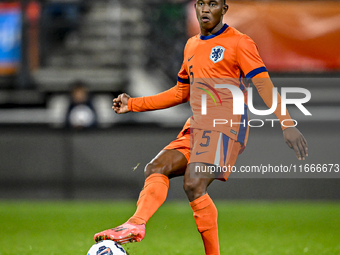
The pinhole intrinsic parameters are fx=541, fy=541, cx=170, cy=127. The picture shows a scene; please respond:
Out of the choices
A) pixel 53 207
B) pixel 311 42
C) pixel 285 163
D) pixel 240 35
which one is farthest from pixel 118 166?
pixel 240 35

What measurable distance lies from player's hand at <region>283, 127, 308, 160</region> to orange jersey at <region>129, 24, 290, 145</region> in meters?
0.30

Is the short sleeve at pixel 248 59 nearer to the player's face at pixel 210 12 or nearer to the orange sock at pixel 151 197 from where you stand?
the player's face at pixel 210 12

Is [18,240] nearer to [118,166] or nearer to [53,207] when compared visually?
[53,207]

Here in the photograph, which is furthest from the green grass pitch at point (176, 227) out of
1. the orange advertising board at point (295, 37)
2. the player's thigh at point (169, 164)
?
the orange advertising board at point (295, 37)

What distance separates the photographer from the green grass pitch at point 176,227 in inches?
214

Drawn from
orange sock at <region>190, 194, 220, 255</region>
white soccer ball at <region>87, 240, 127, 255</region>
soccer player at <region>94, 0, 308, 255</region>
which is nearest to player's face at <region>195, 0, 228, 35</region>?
soccer player at <region>94, 0, 308, 255</region>

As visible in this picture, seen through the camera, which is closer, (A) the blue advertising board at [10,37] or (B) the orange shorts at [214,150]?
(B) the orange shorts at [214,150]

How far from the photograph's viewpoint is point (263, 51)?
1058 centimetres

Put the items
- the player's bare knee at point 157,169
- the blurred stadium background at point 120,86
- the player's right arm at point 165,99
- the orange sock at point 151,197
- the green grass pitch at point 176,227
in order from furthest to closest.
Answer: the blurred stadium background at point 120,86, the green grass pitch at point 176,227, the player's right arm at point 165,99, the player's bare knee at point 157,169, the orange sock at point 151,197

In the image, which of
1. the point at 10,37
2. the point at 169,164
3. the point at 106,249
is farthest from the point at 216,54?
the point at 10,37

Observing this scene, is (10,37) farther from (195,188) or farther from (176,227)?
(195,188)

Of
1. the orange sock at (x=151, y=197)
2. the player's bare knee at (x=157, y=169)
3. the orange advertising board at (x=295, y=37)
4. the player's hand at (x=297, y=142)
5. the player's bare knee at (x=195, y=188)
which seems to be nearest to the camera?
the player's hand at (x=297, y=142)

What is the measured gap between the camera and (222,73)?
393cm

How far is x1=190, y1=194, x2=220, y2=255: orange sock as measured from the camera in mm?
3812
